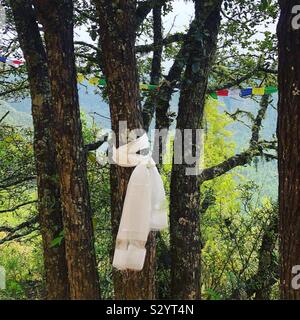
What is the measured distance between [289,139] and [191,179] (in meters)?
1.93

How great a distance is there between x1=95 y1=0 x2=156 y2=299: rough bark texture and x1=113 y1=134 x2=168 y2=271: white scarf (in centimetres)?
7

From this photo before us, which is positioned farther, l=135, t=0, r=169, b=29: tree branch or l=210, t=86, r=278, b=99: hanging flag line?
l=210, t=86, r=278, b=99: hanging flag line

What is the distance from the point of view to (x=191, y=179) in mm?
4117

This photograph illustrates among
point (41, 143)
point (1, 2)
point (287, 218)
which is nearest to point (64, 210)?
point (41, 143)

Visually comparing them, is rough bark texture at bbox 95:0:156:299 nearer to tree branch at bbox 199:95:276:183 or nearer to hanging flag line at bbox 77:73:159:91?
hanging flag line at bbox 77:73:159:91

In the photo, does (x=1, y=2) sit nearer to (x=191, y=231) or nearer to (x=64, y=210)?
(x=64, y=210)

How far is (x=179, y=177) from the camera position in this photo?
414 cm

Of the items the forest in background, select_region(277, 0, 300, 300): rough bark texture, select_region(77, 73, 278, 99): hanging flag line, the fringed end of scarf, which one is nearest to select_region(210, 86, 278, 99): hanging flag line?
select_region(77, 73, 278, 99): hanging flag line

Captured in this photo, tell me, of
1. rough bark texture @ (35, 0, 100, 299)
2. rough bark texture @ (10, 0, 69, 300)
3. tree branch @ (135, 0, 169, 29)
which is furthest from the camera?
tree branch @ (135, 0, 169, 29)

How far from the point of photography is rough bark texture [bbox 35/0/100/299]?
11.1ft

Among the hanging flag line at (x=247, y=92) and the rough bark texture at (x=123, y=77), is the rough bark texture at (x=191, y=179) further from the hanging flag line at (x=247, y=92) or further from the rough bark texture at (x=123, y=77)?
the hanging flag line at (x=247, y=92)

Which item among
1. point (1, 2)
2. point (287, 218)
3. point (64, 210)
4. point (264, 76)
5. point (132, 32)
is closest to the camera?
point (287, 218)

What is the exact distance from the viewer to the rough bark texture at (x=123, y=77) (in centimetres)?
279
